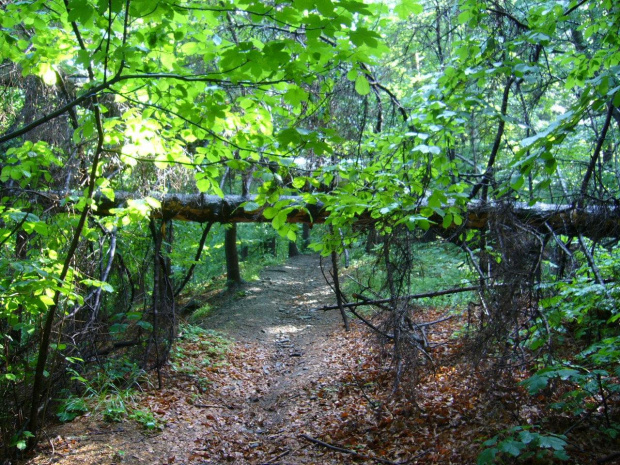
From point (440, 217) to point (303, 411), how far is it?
142 inches

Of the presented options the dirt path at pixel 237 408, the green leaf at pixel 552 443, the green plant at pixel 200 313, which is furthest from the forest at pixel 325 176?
the green plant at pixel 200 313

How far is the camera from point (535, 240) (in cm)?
458

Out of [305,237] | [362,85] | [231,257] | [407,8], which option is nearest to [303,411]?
[362,85]

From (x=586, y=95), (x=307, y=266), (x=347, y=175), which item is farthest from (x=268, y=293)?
(x=586, y=95)

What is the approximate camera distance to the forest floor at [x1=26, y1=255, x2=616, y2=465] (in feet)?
15.4

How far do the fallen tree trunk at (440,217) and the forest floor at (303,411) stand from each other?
183cm

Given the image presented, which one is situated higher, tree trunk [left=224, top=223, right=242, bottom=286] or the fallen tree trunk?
the fallen tree trunk

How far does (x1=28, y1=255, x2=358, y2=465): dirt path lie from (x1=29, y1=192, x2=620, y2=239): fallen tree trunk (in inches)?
113

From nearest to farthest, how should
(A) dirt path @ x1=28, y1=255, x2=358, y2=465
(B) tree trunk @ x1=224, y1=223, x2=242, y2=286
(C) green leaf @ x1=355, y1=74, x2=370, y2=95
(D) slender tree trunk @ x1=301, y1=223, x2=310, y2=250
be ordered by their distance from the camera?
(C) green leaf @ x1=355, y1=74, x2=370, y2=95 → (A) dirt path @ x1=28, y1=255, x2=358, y2=465 → (B) tree trunk @ x1=224, y1=223, x2=242, y2=286 → (D) slender tree trunk @ x1=301, y1=223, x2=310, y2=250

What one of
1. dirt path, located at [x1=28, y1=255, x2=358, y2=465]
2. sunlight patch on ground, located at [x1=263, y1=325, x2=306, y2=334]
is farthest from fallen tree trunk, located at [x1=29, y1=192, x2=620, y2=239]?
sunlight patch on ground, located at [x1=263, y1=325, x2=306, y2=334]

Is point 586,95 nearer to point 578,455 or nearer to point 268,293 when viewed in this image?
point 578,455

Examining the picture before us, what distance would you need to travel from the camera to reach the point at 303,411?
641 centimetres

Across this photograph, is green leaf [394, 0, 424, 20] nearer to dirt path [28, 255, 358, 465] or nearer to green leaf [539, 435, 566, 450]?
green leaf [539, 435, 566, 450]

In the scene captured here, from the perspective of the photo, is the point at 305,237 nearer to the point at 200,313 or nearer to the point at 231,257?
the point at 231,257
